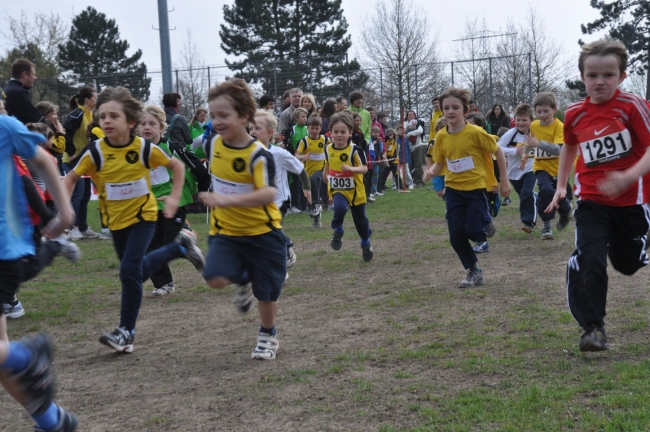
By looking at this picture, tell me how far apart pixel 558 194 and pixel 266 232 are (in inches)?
82.6

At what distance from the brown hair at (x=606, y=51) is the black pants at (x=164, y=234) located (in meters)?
4.46

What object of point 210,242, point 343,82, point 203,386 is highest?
point 343,82

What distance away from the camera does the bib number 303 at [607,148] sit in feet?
16.2

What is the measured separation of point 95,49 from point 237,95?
46.0 m

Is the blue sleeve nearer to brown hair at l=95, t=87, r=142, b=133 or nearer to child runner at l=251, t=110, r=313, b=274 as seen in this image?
brown hair at l=95, t=87, r=142, b=133

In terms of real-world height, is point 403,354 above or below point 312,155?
below

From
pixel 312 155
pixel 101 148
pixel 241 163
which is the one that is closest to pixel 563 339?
pixel 241 163

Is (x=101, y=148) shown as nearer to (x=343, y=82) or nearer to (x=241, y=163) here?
(x=241, y=163)

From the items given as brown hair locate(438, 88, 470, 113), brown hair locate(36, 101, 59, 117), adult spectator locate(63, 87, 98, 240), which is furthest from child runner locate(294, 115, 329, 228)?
brown hair locate(438, 88, 470, 113)

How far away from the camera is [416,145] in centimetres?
2245

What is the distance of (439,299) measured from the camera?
23.1ft

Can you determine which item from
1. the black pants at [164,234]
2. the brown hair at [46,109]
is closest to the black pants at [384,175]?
the brown hair at [46,109]

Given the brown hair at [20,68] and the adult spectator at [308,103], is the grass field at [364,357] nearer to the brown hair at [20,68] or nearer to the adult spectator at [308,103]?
the brown hair at [20,68]

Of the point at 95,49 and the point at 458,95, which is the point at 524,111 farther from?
the point at 95,49
